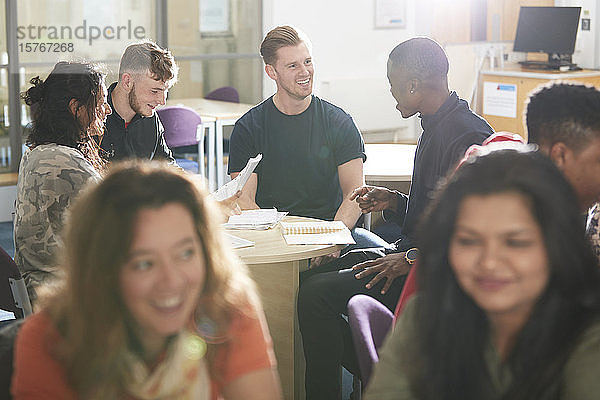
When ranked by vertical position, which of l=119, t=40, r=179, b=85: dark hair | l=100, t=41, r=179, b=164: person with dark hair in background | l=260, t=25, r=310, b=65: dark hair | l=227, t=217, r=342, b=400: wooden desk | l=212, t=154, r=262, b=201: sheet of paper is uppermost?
l=260, t=25, r=310, b=65: dark hair

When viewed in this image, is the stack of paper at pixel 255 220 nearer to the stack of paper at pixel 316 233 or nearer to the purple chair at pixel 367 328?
the stack of paper at pixel 316 233

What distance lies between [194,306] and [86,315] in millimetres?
199

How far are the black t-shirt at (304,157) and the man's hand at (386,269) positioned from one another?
0.66 meters

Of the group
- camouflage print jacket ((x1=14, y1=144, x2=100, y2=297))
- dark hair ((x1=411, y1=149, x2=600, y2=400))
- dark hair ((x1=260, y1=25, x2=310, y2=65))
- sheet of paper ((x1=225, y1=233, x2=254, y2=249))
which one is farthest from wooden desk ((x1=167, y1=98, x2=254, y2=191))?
dark hair ((x1=411, y1=149, x2=600, y2=400))

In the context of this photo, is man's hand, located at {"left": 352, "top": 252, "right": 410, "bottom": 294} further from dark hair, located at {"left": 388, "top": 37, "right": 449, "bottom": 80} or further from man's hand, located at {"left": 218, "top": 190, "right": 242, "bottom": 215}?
dark hair, located at {"left": 388, "top": 37, "right": 449, "bottom": 80}

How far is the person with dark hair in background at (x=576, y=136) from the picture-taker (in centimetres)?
199

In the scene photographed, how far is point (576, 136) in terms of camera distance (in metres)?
2.01

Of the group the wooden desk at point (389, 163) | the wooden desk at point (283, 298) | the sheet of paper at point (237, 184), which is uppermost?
the sheet of paper at point (237, 184)

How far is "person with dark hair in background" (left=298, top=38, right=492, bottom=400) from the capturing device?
2.91m

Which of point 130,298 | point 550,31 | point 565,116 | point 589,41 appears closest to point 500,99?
point 550,31

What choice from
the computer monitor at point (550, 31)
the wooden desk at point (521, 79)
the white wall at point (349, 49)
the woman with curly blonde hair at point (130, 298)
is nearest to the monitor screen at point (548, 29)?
the computer monitor at point (550, 31)

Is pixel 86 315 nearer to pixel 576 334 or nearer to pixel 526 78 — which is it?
pixel 576 334

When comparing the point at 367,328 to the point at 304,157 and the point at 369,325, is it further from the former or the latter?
the point at 304,157

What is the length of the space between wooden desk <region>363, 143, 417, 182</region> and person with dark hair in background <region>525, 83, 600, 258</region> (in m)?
1.97
